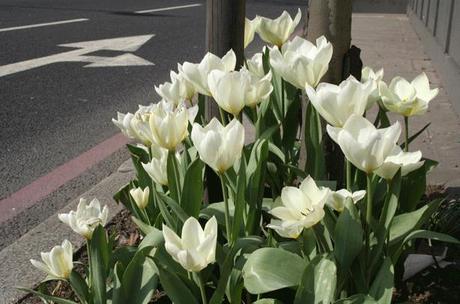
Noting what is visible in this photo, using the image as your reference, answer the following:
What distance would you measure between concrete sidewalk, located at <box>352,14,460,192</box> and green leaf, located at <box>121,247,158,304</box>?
90.7 inches

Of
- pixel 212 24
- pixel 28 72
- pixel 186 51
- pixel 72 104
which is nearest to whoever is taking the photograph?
pixel 212 24

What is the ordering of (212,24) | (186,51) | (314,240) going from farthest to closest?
(186,51)
(212,24)
(314,240)

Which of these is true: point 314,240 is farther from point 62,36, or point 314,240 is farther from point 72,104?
point 62,36

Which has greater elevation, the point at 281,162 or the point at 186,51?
the point at 281,162

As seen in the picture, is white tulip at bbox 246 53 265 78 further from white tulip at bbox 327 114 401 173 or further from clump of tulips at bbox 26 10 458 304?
white tulip at bbox 327 114 401 173

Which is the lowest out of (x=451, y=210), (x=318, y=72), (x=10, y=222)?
(x=10, y=222)

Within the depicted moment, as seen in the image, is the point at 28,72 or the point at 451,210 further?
the point at 28,72

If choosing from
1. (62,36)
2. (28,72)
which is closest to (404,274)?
(28,72)

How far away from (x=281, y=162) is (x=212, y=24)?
2.47 feet

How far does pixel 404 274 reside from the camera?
251cm

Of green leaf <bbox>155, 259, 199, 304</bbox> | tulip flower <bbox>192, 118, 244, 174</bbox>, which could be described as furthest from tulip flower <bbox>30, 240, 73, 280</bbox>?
tulip flower <bbox>192, 118, 244, 174</bbox>

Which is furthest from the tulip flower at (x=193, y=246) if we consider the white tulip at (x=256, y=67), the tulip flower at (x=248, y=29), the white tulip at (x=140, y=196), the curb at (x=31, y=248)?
the tulip flower at (x=248, y=29)

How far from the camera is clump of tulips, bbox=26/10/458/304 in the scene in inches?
69.4

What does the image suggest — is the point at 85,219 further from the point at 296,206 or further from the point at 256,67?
the point at 256,67
